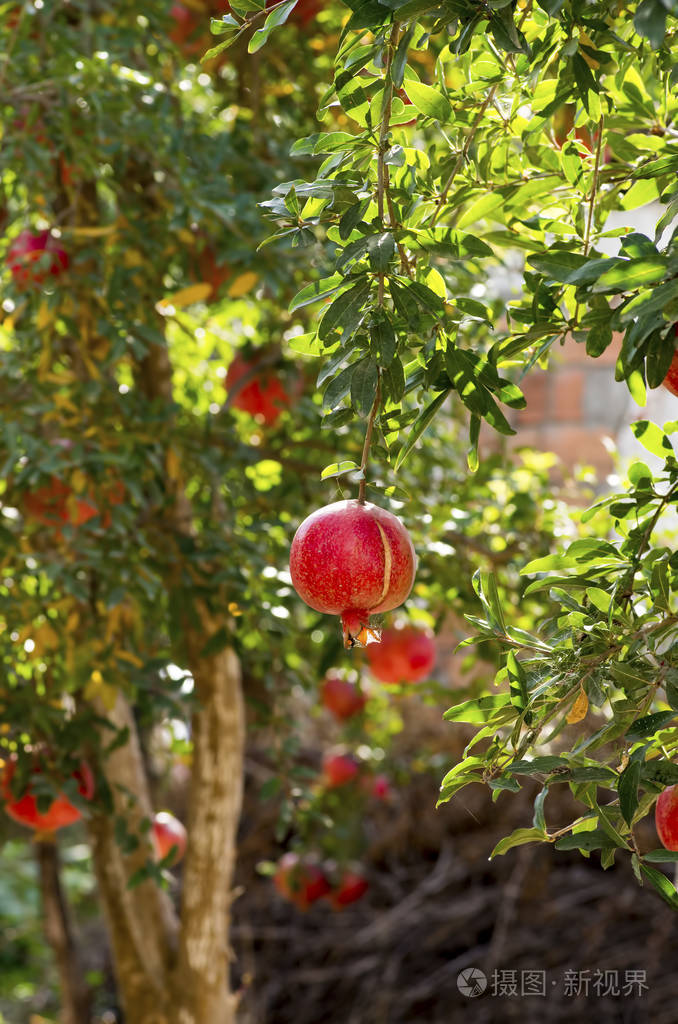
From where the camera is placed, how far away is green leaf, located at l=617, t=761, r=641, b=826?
24.3 inches

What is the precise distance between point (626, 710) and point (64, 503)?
89cm

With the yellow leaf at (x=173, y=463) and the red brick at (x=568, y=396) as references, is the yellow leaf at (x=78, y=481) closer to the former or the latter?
the yellow leaf at (x=173, y=463)

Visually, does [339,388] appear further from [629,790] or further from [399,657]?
[399,657]

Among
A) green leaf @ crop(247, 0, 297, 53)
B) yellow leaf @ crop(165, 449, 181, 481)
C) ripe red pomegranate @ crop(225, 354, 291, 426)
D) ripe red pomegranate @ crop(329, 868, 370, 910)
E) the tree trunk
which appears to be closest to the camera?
green leaf @ crop(247, 0, 297, 53)

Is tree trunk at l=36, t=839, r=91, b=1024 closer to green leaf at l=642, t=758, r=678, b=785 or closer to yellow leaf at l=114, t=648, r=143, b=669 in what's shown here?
yellow leaf at l=114, t=648, r=143, b=669

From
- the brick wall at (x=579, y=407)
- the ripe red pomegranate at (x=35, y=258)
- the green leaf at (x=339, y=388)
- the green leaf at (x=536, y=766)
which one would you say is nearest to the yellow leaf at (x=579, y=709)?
the green leaf at (x=536, y=766)

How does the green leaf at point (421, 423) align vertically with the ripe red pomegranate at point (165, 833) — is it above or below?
below

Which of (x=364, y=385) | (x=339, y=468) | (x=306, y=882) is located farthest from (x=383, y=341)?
(x=306, y=882)

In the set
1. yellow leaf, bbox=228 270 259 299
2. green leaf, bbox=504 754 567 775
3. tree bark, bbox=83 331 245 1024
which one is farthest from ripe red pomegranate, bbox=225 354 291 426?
green leaf, bbox=504 754 567 775

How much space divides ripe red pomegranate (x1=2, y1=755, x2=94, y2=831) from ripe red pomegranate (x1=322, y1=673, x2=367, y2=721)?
2.76ft

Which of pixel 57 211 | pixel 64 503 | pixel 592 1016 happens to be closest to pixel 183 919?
pixel 64 503

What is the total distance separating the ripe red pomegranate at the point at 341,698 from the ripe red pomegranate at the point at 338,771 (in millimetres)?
195

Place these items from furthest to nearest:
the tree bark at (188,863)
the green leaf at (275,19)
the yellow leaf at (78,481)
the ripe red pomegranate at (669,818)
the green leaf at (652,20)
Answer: the tree bark at (188,863), the yellow leaf at (78,481), the ripe red pomegranate at (669,818), the green leaf at (275,19), the green leaf at (652,20)

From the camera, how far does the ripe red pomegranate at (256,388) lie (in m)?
1.73
